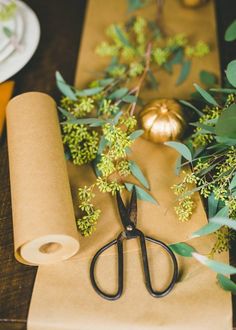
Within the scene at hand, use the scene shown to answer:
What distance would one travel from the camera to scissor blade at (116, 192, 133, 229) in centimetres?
64

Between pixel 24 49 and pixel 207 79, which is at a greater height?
pixel 24 49

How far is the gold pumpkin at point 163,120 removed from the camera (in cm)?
72

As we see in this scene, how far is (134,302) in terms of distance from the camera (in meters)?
0.59

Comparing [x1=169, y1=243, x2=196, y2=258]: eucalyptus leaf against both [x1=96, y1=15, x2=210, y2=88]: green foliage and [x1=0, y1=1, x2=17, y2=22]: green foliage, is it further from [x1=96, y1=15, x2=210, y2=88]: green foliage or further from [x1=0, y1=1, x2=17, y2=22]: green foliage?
[x1=0, y1=1, x2=17, y2=22]: green foliage

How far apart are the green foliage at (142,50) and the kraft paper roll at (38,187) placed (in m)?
0.24

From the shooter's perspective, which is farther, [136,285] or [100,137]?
[100,137]

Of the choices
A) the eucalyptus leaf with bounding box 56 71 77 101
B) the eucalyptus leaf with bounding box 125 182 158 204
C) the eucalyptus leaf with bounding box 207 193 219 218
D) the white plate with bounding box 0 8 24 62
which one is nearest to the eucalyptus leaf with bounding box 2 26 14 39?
the white plate with bounding box 0 8 24 62

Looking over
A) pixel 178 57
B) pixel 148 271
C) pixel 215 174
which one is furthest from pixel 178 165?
pixel 178 57

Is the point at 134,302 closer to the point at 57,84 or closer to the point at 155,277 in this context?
the point at 155,277

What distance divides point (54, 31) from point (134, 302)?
1.99ft

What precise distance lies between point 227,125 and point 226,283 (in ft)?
0.67

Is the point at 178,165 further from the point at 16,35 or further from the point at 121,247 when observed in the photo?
the point at 16,35

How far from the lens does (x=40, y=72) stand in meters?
0.87

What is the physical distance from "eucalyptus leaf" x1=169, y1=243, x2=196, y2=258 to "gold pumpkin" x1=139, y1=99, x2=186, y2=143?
0.19 metres
